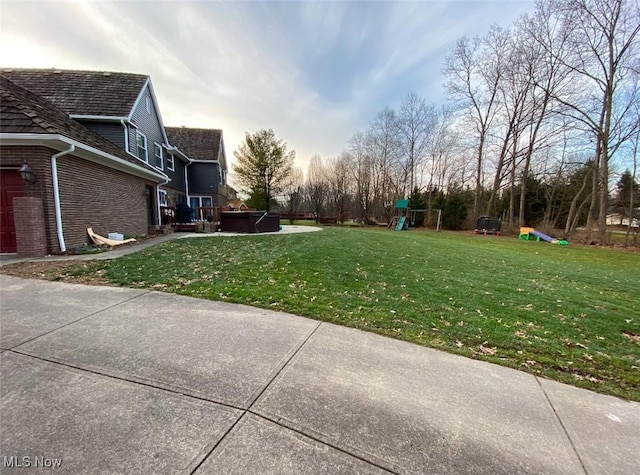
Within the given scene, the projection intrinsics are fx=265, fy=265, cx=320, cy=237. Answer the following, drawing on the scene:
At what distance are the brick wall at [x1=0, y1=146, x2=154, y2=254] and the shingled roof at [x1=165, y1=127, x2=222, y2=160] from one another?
1093 centimetres

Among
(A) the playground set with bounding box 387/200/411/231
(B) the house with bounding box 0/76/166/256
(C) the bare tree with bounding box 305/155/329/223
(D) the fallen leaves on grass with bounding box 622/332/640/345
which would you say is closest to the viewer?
(D) the fallen leaves on grass with bounding box 622/332/640/345

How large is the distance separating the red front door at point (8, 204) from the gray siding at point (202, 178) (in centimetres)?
1470

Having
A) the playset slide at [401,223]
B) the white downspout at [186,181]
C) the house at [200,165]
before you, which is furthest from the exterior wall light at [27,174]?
the playset slide at [401,223]

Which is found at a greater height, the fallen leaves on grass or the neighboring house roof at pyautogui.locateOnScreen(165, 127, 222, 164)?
the neighboring house roof at pyautogui.locateOnScreen(165, 127, 222, 164)

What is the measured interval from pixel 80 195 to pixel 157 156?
8340mm

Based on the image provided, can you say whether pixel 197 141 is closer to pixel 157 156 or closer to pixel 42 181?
pixel 157 156

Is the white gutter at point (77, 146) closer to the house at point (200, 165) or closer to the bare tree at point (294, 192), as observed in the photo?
the house at point (200, 165)

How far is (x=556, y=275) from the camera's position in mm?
7258

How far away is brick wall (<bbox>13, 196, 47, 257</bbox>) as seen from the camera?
6.69 metres

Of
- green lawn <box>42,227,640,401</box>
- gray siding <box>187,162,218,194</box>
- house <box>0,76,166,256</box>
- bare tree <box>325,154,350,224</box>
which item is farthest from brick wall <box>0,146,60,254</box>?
bare tree <box>325,154,350,224</box>

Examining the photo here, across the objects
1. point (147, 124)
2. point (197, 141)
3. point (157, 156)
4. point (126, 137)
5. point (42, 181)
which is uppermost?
point (197, 141)

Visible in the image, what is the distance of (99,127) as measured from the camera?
11.7m

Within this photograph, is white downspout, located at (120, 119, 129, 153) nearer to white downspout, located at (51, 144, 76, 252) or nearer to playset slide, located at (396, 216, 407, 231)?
white downspout, located at (51, 144, 76, 252)

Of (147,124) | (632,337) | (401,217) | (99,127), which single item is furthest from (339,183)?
(632,337)
